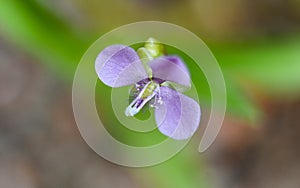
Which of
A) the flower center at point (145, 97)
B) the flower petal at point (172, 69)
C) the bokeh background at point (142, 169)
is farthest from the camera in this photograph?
the bokeh background at point (142, 169)

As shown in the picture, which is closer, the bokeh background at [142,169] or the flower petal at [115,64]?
the flower petal at [115,64]

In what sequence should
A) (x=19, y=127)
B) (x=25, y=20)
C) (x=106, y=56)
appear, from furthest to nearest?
(x=19, y=127)
(x=25, y=20)
(x=106, y=56)

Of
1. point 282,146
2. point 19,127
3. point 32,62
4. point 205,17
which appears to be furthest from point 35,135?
point 282,146

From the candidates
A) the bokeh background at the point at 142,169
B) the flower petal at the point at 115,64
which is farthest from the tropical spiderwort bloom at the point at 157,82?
the bokeh background at the point at 142,169

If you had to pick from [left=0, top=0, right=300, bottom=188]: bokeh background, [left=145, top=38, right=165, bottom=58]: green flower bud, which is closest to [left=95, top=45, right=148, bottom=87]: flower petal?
[left=145, top=38, right=165, bottom=58]: green flower bud

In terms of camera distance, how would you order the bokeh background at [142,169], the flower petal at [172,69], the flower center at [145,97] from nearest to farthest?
the flower petal at [172,69] → the flower center at [145,97] → the bokeh background at [142,169]

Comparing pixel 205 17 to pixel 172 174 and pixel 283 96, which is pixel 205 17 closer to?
pixel 283 96

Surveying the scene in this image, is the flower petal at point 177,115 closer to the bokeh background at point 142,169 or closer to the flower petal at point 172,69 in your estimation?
the flower petal at point 172,69
